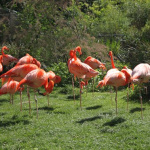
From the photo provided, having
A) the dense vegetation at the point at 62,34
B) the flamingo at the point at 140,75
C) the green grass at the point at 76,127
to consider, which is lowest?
the green grass at the point at 76,127

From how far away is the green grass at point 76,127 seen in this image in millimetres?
4797

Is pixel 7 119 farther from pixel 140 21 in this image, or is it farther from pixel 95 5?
pixel 95 5

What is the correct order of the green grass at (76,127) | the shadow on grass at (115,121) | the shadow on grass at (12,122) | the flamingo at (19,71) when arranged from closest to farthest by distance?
the green grass at (76,127)
the shadow on grass at (115,121)
the shadow on grass at (12,122)
the flamingo at (19,71)

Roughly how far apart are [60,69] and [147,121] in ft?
17.7

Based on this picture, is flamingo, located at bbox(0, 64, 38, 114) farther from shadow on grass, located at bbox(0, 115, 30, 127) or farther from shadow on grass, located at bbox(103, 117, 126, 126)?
shadow on grass, located at bbox(103, 117, 126, 126)

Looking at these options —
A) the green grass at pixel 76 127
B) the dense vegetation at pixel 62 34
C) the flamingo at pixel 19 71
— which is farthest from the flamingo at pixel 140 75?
the dense vegetation at pixel 62 34

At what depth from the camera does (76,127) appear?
5598 millimetres

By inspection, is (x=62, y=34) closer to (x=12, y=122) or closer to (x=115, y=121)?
(x=12, y=122)

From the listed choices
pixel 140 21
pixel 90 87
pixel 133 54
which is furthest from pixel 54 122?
pixel 140 21

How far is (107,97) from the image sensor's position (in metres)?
8.55

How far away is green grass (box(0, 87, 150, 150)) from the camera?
480 cm

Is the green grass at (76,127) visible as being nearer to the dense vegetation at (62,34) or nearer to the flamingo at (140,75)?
the flamingo at (140,75)

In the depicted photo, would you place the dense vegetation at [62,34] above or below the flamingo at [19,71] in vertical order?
above

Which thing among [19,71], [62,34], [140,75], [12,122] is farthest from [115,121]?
[62,34]
